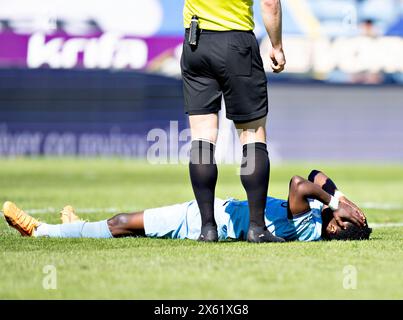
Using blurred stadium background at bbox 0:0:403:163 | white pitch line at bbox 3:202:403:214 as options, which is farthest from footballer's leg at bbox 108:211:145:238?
blurred stadium background at bbox 0:0:403:163

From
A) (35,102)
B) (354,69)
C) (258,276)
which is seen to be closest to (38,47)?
→ (35,102)

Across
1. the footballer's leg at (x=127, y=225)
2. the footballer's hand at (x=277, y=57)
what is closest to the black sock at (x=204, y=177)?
the footballer's leg at (x=127, y=225)

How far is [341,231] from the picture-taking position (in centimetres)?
655

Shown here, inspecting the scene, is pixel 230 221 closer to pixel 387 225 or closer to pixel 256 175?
pixel 256 175

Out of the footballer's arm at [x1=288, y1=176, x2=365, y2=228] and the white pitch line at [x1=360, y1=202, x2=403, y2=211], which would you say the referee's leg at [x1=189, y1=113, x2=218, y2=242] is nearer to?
the footballer's arm at [x1=288, y1=176, x2=365, y2=228]

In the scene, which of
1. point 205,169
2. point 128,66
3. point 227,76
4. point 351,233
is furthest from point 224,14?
point 128,66

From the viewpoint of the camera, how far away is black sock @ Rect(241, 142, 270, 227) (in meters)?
6.40

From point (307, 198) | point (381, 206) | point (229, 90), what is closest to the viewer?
point (307, 198)

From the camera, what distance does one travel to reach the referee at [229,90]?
21.2 feet

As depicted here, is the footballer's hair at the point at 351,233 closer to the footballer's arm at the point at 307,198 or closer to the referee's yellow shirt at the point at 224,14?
the footballer's arm at the point at 307,198

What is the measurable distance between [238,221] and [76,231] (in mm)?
1199

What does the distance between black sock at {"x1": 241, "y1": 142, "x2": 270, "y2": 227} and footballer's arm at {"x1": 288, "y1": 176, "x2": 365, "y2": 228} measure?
0.64ft
